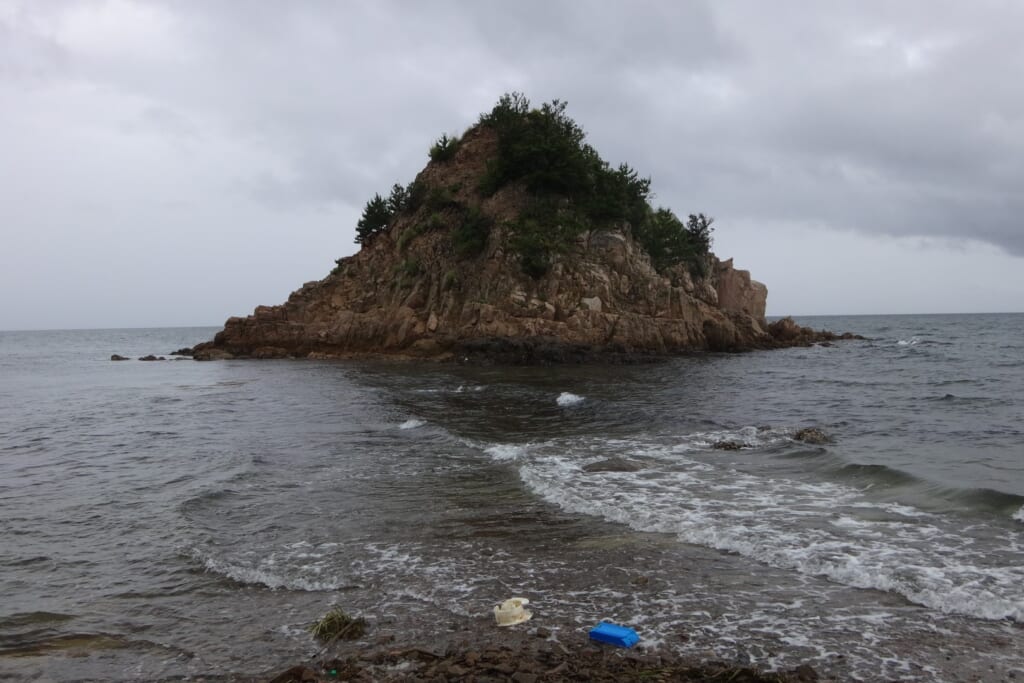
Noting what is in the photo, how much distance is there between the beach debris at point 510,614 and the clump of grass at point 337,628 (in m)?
1.22

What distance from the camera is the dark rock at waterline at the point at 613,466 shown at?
12.5 meters

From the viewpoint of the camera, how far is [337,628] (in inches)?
234

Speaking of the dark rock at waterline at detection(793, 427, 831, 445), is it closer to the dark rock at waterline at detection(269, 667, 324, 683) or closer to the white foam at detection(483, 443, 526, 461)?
the white foam at detection(483, 443, 526, 461)

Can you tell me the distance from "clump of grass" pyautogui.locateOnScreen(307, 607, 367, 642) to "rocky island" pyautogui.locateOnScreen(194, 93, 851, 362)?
3064 centimetres

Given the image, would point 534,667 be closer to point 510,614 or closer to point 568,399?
point 510,614

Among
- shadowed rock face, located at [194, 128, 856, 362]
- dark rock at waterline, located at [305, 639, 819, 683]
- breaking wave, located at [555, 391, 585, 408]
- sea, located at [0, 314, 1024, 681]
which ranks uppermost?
shadowed rock face, located at [194, 128, 856, 362]

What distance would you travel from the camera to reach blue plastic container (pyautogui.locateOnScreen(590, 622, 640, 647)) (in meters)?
5.55

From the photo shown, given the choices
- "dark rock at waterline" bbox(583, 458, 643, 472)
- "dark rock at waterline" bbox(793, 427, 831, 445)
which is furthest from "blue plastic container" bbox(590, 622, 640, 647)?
"dark rock at waterline" bbox(793, 427, 831, 445)

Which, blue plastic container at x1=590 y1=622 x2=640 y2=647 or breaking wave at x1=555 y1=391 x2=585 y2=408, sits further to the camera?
breaking wave at x1=555 y1=391 x2=585 y2=408

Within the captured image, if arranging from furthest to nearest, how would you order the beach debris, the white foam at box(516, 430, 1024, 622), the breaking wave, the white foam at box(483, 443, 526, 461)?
1. the breaking wave
2. the white foam at box(483, 443, 526, 461)
3. the white foam at box(516, 430, 1024, 622)
4. the beach debris

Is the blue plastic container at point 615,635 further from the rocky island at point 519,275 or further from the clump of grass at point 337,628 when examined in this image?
the rocky island at point 519,275

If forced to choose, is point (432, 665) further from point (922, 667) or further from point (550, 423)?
point (550, 423)

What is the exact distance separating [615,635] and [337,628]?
246 cm

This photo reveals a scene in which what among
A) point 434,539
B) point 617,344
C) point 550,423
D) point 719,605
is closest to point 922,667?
point 719,605
